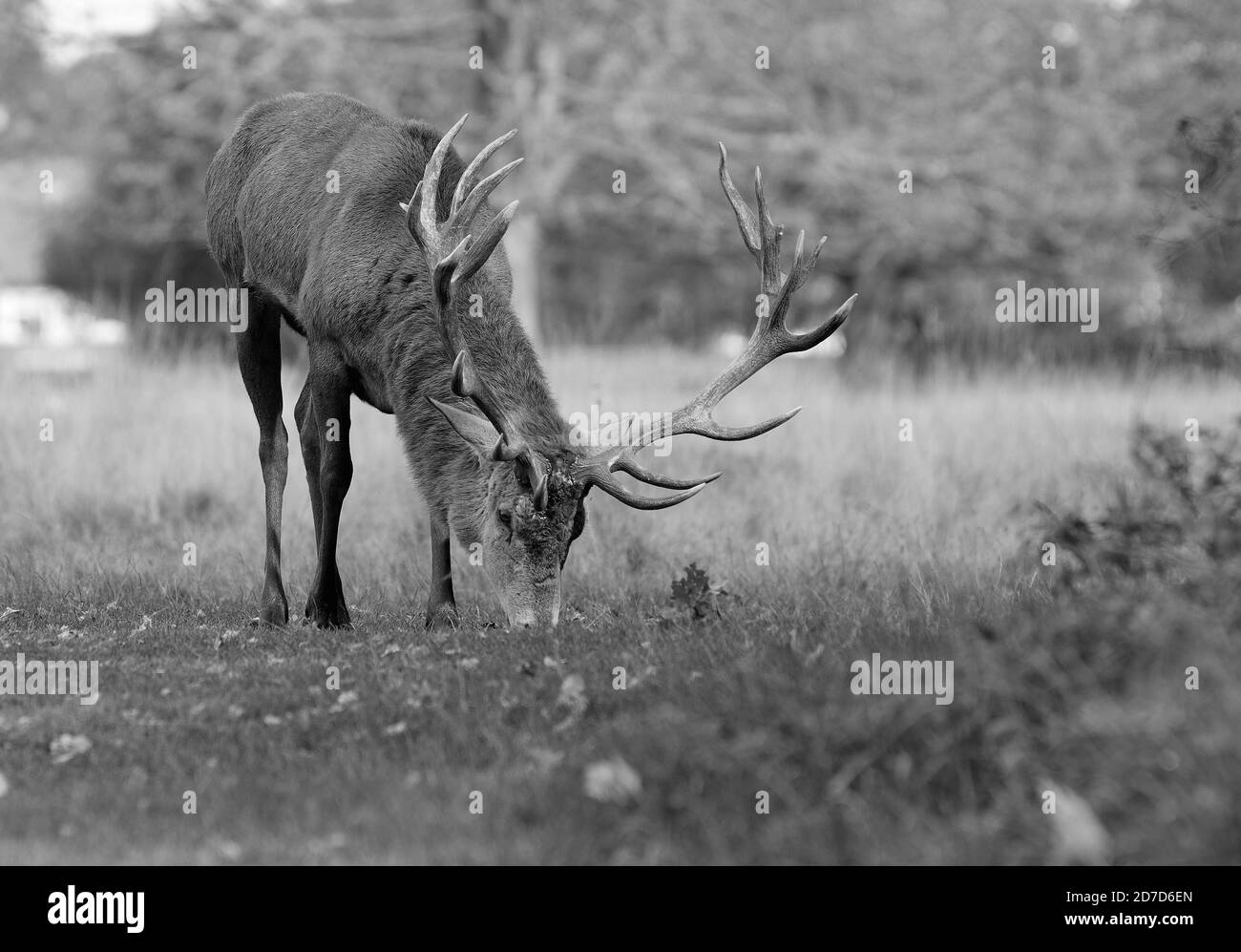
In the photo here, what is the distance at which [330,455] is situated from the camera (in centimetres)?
834

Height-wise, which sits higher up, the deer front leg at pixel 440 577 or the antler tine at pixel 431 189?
the antler tine at pixel 431 189

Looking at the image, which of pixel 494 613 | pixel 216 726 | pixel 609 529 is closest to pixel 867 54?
pixel 609 529

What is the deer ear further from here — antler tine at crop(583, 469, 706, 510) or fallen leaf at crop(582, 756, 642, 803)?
fallen leaf at crop(582, 756, 642, 803)

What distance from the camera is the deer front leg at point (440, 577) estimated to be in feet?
26.1

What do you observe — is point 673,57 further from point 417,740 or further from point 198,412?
point 417,740

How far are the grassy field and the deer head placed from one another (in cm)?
39

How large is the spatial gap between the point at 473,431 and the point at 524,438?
0.86ft

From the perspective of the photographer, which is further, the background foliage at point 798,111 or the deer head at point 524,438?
the background foliage at point 798,111

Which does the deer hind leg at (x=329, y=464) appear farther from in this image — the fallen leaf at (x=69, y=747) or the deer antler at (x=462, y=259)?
the fallen leaf at (x=69, y=747)

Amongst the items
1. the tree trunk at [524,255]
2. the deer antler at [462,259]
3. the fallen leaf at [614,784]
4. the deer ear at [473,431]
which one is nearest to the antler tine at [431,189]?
the deer antler at [462,259]

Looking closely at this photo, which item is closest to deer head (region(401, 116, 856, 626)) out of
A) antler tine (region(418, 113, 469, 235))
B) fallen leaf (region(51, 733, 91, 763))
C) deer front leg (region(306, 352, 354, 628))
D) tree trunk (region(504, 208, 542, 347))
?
antler tine (region(418, 113, 469, 235))

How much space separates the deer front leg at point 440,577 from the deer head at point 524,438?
1.56 ft

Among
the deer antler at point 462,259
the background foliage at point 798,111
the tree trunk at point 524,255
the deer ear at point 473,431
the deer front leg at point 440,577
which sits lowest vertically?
the deer front leg at point 440,577

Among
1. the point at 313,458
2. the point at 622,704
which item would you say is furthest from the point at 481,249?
the point at 622,704
